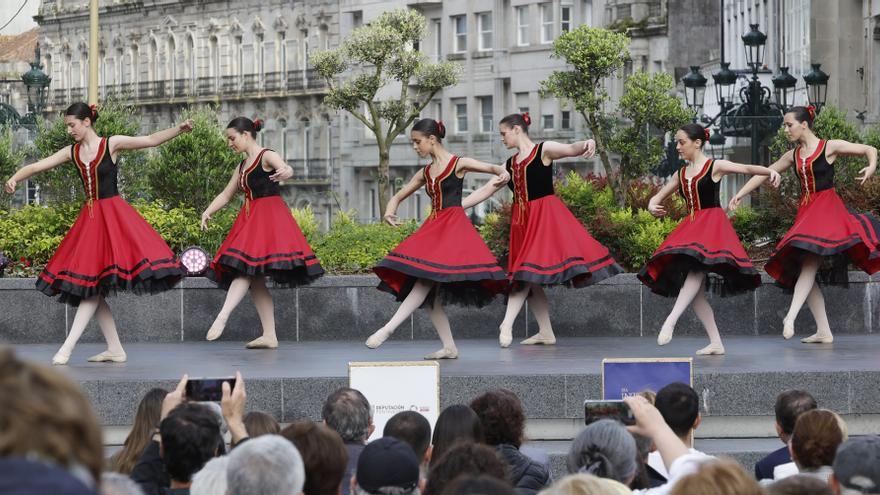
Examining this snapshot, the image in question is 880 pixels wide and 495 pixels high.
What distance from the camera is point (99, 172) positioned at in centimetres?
1371

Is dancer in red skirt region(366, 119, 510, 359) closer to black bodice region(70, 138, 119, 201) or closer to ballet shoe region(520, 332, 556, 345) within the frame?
ballet shoe region(520, 332, 556, 345)

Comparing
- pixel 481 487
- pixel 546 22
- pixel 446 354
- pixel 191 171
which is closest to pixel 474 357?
pixel 446 354

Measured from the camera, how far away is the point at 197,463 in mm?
6512

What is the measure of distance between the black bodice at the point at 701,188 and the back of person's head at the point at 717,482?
31.9ft

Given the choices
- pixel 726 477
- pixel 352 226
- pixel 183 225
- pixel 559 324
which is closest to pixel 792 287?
pixel 559 324

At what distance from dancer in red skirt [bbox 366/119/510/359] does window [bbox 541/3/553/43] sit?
2259 inches

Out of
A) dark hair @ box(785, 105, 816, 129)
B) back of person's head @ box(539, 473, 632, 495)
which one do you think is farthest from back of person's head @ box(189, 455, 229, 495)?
dark hair @ box(785, 105, 816, 129)

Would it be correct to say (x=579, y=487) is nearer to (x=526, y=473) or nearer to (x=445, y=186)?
(x=526, y=473)

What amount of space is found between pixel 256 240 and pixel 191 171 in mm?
7648

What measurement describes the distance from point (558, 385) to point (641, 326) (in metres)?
4.59

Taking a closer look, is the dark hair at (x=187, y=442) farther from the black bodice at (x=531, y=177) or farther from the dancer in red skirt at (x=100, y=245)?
the black bodice at (x=531, y=177)

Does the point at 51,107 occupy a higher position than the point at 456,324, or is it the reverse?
the point at 51,107

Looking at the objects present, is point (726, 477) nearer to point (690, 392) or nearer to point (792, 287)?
point (690, 392)

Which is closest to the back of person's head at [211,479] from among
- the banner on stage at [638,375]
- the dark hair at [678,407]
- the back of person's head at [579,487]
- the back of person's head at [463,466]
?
the back of person's head at [463,466]
